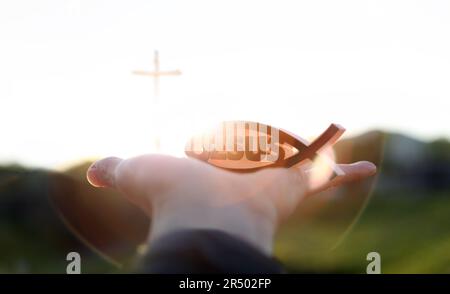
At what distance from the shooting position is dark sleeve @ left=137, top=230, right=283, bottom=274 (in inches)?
41.4

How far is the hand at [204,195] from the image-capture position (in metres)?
1.09

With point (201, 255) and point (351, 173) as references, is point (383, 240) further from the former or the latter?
point (201, 255)

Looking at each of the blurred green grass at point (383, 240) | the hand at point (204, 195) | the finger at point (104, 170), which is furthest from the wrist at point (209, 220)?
the blurred green grass at point (383, 240)

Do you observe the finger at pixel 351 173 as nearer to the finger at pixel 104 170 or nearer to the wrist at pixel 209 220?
the wrist at pixel 209 220

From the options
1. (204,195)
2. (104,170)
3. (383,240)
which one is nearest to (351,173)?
(204,195)

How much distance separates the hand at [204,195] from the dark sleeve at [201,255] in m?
0.02

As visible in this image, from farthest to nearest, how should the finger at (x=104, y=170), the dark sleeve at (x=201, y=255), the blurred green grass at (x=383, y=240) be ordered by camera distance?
the blurred green grass at (x=383, y=240)
the finger at (x=104, y=170)
the dark sleeve at (x=201, y=255)

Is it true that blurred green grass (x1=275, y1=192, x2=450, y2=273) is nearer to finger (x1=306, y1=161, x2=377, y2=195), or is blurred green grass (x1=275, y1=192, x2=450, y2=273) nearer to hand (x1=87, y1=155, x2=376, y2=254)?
finger (x1=306, y1=161, x2=377, y2=195)

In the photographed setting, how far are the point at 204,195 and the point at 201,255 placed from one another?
10 cm

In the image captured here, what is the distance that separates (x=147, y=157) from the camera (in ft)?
3.67

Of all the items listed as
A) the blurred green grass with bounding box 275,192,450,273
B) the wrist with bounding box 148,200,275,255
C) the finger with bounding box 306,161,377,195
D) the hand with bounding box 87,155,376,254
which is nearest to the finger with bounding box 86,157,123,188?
the hand with bounding box 87,155,376,254

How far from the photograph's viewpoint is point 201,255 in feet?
3.50

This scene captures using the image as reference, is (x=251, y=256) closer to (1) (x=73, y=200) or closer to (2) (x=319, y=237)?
(2) (x=319, y=237)

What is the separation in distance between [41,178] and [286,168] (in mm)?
6640
